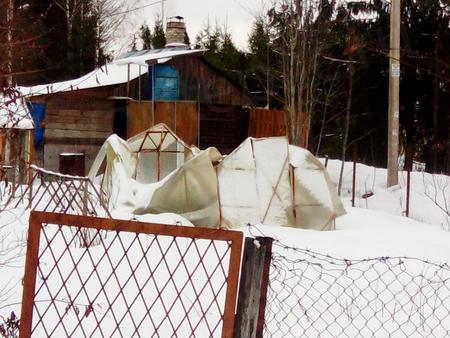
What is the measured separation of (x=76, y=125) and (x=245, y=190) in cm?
899

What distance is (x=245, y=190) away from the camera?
10211mm

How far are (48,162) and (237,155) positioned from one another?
8.58m

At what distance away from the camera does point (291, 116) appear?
707 inches

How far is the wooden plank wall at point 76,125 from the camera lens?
17.4 meters

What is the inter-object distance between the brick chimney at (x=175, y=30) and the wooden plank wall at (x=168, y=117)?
5.12m

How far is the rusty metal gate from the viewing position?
8.81ft

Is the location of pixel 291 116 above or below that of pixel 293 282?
above

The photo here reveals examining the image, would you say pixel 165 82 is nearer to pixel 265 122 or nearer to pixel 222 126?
pixel 222 126

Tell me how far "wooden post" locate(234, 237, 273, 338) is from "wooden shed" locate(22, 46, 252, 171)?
14.5 m

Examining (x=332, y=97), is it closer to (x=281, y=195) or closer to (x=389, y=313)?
(x=281, y=195)

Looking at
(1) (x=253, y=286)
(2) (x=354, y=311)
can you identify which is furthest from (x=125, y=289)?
(1) (x=253, y=286)

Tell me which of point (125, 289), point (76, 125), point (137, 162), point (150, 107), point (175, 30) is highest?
point (175, 30)

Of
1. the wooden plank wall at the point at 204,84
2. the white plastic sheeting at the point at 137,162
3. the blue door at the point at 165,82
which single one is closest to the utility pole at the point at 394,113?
the white plastic sheeting at the point at 137,162

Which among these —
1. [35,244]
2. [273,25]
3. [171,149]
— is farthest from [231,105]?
[35,244]
